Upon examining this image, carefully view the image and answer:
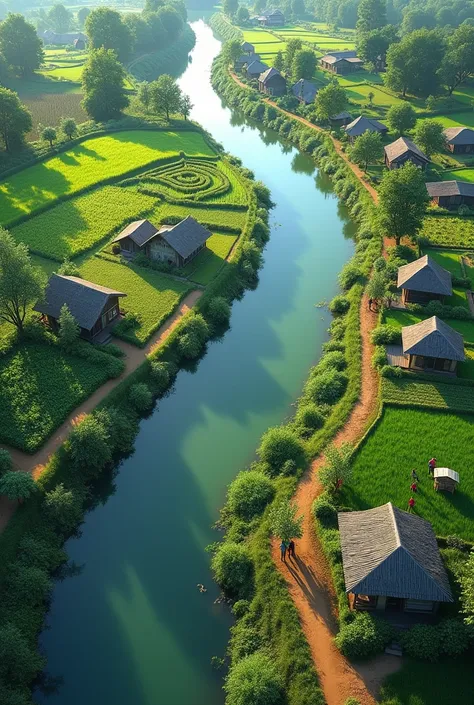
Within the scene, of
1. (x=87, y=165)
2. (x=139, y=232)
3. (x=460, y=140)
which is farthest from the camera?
(x=460, y=140)

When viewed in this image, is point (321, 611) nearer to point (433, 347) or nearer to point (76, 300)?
point (433, 347)

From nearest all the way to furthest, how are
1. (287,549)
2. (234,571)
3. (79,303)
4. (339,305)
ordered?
(234,571) → (287,549) → (79,303) → (339,305)

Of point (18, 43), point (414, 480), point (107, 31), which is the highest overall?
point (107, 31)

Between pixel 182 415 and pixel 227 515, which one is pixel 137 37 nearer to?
pixel 182 415

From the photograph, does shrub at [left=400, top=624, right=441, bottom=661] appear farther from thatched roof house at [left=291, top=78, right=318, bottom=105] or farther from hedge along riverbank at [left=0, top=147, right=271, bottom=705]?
thatched roof house at [left=291, top=78, right=318, bottom=105]

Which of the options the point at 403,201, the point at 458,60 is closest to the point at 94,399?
the point at 403,201
